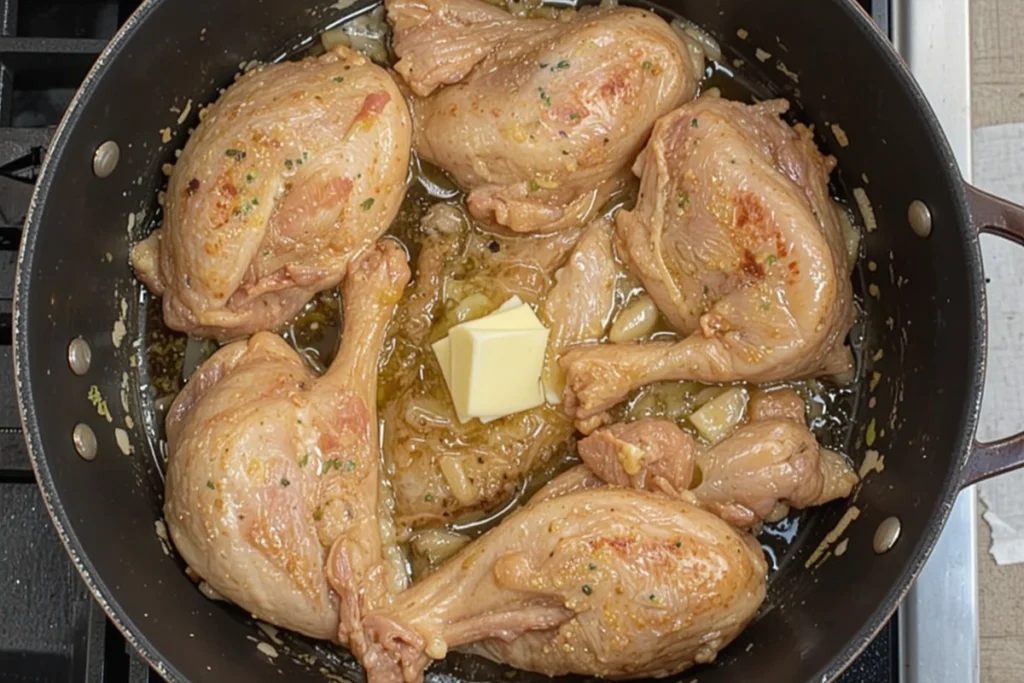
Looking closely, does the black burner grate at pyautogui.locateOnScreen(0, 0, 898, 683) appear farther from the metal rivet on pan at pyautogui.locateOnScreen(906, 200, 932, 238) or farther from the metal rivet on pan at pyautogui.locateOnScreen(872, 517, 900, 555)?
the metal rivet on pan at pyautogui.locateOnScreen(906, 200, 932, 238)

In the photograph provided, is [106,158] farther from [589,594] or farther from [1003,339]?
[1003,339]

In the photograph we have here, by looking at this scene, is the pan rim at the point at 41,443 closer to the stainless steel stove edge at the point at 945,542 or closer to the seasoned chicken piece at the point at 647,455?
the seasoned chicken piece at the point at 647,455

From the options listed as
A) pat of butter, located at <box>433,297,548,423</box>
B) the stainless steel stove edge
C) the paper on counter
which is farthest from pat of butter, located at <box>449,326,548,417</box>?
the paper on counter

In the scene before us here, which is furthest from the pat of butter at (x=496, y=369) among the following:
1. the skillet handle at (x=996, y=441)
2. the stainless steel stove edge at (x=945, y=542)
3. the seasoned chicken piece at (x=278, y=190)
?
the stainless steel stove edge at (x=945, y=542)

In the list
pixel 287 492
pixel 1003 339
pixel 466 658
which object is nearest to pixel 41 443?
pixel 287 492

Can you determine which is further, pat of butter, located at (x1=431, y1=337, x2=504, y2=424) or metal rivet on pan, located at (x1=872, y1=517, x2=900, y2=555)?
pat of butter, located at (x1=431, y1=337, x2=504, y2=424)

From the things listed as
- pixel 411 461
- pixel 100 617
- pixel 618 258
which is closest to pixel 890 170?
pixel 618 258
